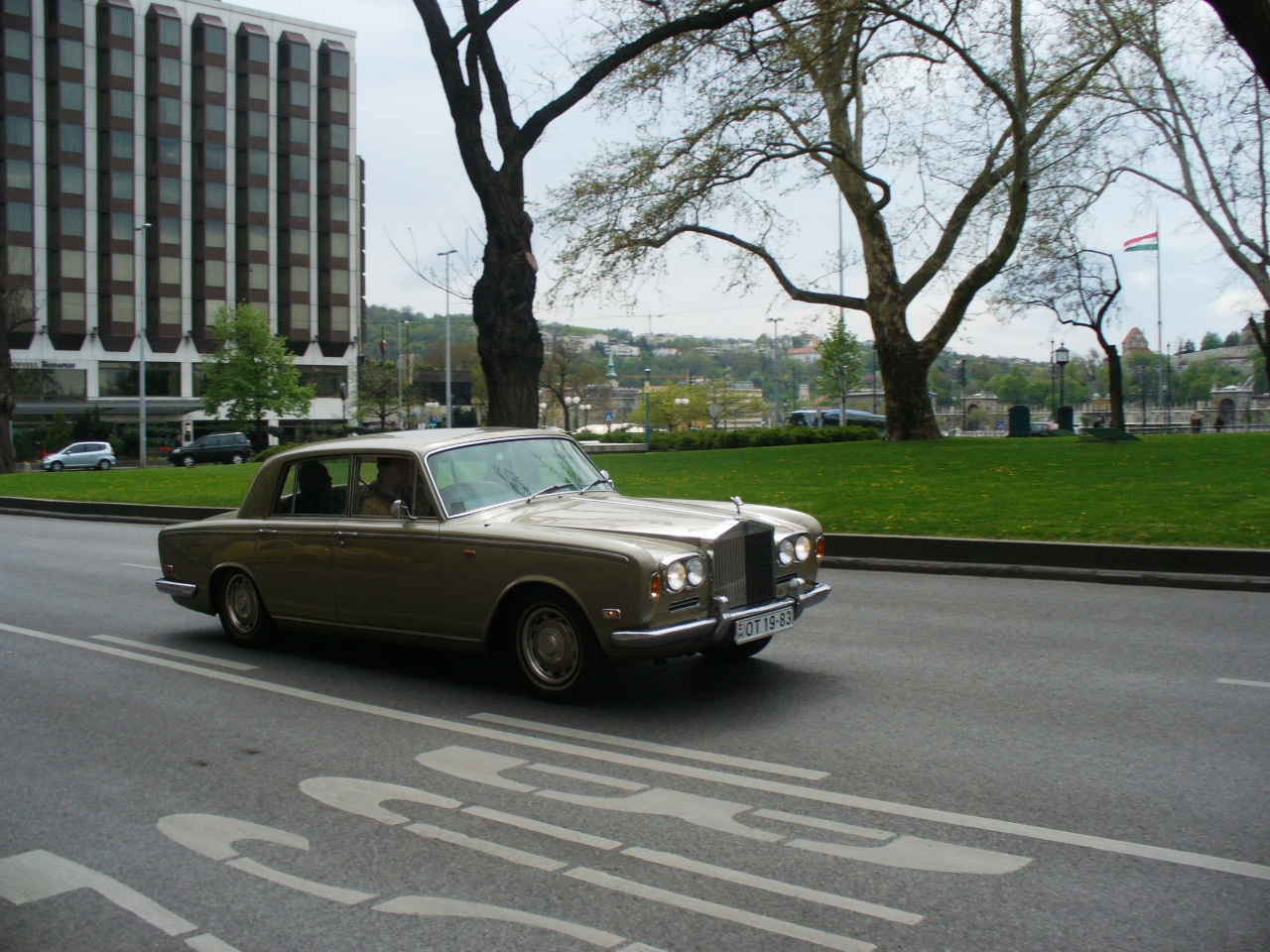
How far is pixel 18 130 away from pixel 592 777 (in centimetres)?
7680

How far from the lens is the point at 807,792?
4.75 meters

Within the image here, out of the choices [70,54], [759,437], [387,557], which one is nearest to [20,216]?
[70,54]

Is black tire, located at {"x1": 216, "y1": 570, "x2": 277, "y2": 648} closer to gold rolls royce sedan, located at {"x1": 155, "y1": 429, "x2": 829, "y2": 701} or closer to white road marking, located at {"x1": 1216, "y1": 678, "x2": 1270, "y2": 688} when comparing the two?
gold rolls royce sedan, located at {"x1": 155, "y1": 429, "x2": 829, "y2": 701}

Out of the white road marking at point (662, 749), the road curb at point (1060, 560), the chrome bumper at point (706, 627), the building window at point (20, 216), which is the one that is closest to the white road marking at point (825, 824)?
the white road marking at point (662, 749)

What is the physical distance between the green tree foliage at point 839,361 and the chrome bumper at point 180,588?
65367 mm

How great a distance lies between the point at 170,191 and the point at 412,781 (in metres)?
77.5

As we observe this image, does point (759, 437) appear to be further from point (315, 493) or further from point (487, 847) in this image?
point (487, 847)

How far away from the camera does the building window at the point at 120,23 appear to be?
70562mm

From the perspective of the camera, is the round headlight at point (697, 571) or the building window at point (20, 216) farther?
the building window at point (20, 216)

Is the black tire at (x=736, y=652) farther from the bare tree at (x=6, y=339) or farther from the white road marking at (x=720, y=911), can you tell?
the bare tree at (x=6, y=339)

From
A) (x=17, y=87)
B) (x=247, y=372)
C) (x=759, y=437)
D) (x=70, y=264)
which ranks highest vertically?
(x=17, y=87)

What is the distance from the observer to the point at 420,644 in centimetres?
695

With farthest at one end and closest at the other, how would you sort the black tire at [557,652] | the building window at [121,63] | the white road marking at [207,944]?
1. the building window at [121,63]
2. the black tire at [557,652]
3. the white road marking at [207,944]

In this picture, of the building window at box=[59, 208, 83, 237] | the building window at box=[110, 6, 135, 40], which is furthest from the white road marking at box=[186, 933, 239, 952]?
the building window at box=[110, 6, 135, 40]
